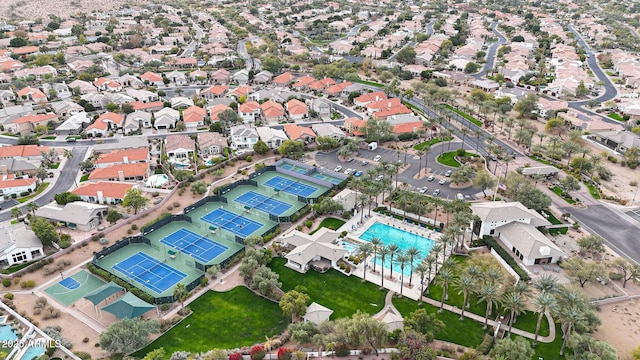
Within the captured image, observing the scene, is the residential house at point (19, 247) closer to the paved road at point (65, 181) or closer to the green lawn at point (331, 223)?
the paved road at point (65, 181)

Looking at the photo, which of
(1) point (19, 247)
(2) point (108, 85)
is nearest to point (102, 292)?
(1) point (19, 247)

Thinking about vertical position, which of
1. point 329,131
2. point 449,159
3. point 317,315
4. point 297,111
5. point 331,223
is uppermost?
point 297,111

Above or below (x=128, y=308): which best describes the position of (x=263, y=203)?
below

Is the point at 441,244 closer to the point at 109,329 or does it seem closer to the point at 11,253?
the point at 109,329

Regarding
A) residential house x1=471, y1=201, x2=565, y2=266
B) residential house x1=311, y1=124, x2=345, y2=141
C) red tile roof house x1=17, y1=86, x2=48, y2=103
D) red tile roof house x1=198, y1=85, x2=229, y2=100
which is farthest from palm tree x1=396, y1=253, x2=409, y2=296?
red tile roof house x1=17, y1=86, x2=48, y2=103

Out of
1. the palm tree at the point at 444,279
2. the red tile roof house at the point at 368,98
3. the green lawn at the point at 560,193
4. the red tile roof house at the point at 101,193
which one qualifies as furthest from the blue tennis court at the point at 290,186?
the red tile roof house at the point at 368,98

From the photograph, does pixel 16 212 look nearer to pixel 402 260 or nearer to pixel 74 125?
pixel 74 125

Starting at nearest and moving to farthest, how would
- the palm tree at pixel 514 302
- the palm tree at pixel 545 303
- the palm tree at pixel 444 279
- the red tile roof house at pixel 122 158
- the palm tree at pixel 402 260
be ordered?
the palm tree at pixel 545 303 < the palm tree at pixel 514 302 < the palm tree at pixel 444 279 < the palm tree at pixel 402 260 < the red tile roof house at pixel 122 158
